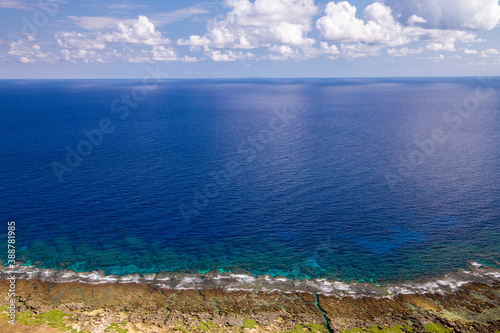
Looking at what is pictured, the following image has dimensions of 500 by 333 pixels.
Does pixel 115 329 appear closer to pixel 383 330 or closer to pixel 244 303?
pixel 244 303

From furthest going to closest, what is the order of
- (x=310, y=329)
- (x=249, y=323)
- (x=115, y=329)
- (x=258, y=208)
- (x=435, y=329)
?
(x=258, y=208), (x=249, y=323), (x=310, y=329), (x=435, y=329), (x=115, y=329)

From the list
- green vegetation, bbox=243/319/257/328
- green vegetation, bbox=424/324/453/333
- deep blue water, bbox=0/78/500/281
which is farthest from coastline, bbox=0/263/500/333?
deep blue water, bbox=0/78/500/281

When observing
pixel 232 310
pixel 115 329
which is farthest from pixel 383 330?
pixel 115 329

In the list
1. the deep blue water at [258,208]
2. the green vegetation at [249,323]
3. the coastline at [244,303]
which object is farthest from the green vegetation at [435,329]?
the green vegetation at [249,323]

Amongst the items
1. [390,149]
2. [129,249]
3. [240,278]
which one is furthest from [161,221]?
[390,149]

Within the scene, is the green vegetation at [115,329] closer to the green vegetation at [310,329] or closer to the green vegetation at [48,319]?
the green vegetation at [48,319]

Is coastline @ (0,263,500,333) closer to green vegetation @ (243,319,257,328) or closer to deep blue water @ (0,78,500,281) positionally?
green vegetation @ (243,319,257,328)
